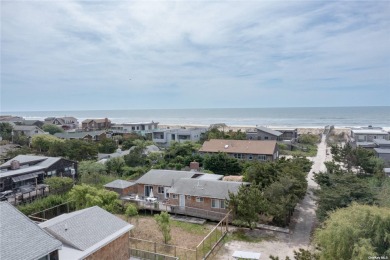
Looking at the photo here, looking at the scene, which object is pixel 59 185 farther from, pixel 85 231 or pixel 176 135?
pixel 176 135

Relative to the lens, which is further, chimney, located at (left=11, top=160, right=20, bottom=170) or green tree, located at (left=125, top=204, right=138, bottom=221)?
chimney, located at (left=11, top=160, right=20, bottom=170)

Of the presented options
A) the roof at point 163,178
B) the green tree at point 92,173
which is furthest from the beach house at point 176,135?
the roof at point 163,178

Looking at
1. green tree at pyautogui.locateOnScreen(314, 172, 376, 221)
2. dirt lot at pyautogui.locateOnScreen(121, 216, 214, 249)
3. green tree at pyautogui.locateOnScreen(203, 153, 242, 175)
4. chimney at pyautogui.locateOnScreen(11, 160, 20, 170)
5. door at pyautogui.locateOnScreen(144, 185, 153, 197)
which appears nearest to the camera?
green tree at pyautogui.locateOnScreen(314, 172, 376, 221)

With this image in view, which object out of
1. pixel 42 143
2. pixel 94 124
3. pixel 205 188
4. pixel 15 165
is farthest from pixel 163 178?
pixel 94 124

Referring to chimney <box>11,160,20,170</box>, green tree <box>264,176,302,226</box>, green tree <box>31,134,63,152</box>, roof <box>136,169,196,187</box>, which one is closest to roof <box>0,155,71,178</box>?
chimney <box>11,160,20,170</box>

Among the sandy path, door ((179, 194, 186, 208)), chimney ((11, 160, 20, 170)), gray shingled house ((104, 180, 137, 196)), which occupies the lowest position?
the sandy path

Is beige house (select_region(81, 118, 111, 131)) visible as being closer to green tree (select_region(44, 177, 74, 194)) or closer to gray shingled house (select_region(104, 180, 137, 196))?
green tree (select_region(44, 177, 74, 194))

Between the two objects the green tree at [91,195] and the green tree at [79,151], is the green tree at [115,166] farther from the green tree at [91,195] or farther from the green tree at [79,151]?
the green tree at [91,195]
